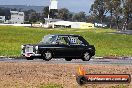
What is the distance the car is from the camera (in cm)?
2592

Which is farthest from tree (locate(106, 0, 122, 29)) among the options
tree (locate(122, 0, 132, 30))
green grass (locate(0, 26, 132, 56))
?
green grass (locate(0, 26, 132, 56))

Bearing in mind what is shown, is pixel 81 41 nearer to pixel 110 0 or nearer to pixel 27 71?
pixel 27 71

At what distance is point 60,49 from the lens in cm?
2661

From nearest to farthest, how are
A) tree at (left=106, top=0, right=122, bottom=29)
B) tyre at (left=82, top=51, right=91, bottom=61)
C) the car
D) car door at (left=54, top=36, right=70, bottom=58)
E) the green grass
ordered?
the car → car door at (left=54, top=36, right=70, bottom=58) → tyre at (left=82, top=51, right=91, bottom=61) → the green grass → tree at (left=106, top=0, right=122, bottom=29)

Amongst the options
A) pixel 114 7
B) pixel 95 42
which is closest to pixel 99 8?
pixel 114 7

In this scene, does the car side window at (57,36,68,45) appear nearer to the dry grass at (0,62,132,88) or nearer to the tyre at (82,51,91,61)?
the tyre at (82,51,91,61)

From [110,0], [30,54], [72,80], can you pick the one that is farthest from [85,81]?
[110,0]

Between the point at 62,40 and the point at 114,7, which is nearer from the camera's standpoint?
the point at 62,40

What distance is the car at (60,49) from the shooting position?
25.9 meters

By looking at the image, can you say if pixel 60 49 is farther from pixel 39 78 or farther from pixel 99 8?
pixel 99 8

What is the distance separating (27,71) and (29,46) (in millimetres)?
8680

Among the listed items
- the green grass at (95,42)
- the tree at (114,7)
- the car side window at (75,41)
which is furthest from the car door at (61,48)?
the tree at (114,7)

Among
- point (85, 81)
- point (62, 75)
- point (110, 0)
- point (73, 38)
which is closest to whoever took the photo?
point (85, 81)

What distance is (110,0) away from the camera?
6019 inches
